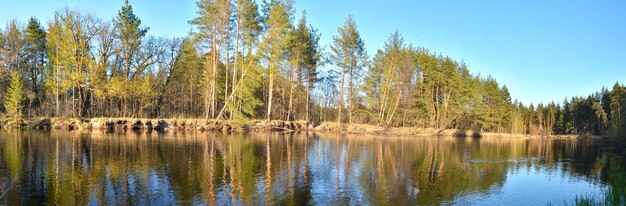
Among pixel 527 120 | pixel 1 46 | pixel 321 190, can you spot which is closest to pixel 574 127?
pixel 527 120

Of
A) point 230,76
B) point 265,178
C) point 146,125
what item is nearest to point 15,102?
point 146,125

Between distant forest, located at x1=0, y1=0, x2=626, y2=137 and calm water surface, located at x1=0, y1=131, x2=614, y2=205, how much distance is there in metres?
23.7

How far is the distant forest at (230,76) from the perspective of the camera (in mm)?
49781

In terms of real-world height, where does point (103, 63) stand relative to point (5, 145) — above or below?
above

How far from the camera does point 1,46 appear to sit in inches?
2148

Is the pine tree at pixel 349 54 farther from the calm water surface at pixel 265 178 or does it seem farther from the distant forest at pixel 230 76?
the calm water surface at pixel 265 178

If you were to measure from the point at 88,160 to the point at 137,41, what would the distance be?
1539 inches

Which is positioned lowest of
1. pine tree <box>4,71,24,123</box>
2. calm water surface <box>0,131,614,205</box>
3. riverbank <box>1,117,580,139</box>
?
calm water surface <box>0,131,614,205</box>

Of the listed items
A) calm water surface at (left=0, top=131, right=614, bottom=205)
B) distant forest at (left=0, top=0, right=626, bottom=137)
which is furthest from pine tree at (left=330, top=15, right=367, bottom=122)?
calm water surface at (left=0, top=131, right=614, bottom=205)

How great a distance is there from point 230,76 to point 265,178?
163 feet

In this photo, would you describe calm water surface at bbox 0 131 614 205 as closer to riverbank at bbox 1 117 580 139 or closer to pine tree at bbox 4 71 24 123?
riverbank at bbox 1 117 580 139

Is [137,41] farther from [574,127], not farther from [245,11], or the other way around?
[574,127]

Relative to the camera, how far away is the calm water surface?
13633 millimetres

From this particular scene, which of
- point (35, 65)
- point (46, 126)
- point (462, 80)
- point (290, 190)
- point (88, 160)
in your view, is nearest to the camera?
point (290, 190)
